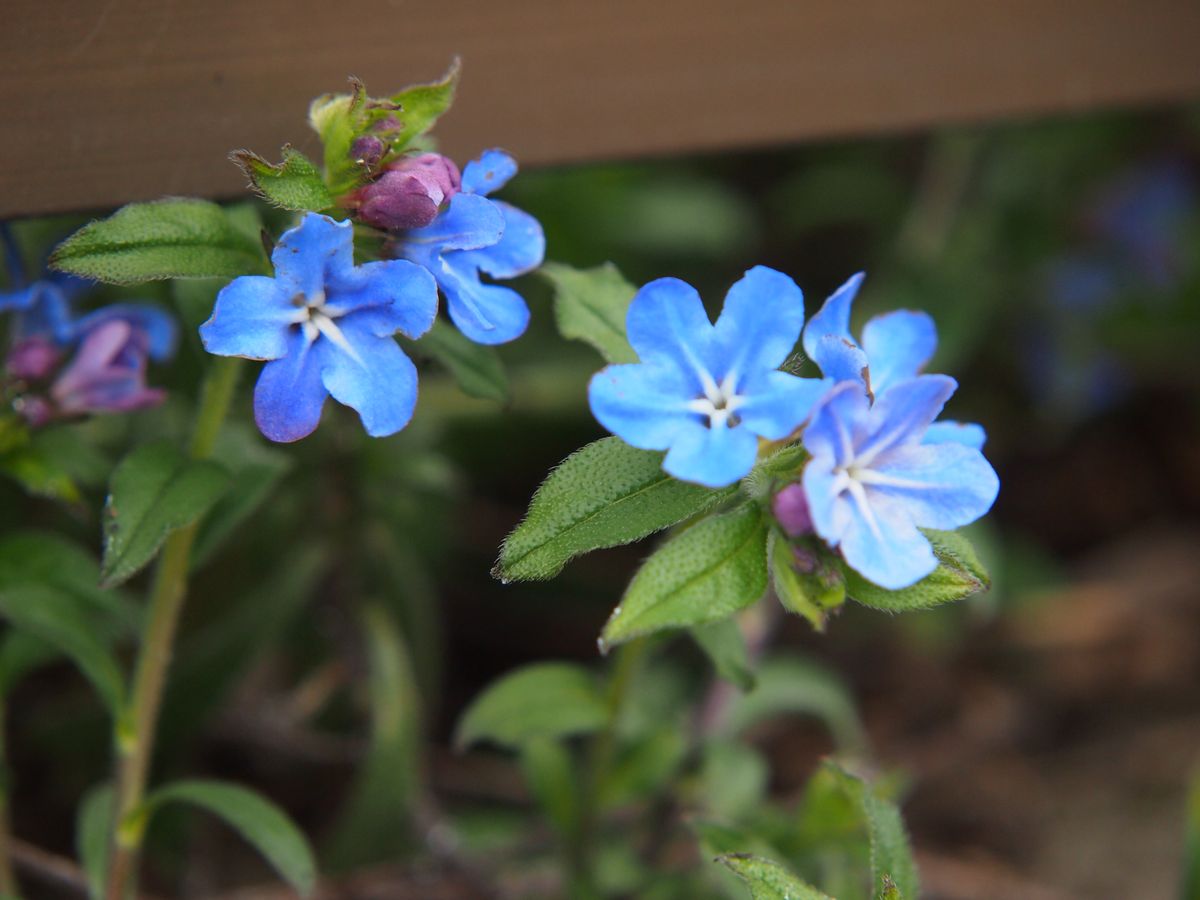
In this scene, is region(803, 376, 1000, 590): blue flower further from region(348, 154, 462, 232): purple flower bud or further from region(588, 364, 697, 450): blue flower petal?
region(348, 154, 462, 232): purple flower bud

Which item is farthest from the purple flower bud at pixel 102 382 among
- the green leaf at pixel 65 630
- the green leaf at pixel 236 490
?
the green leaf at pixel 65 630

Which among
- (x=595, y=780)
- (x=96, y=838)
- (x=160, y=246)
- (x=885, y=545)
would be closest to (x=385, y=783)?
(x=595, y=780)

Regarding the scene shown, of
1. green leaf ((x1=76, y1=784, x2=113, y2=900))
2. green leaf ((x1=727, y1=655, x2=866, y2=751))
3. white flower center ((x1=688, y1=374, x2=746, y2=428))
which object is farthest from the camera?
green leaf ((x1=727, y1=655, x2=866, y2=751))

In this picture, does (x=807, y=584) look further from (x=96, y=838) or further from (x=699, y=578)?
(x=96, y=838)

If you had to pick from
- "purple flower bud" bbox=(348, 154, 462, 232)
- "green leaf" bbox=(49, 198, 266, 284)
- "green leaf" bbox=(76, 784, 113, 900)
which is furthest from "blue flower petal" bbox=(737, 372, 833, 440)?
"green leaf" bbox=(76, 784, 113, 900)

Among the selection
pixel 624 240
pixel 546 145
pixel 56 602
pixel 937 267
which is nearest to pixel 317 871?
pixel 56 602

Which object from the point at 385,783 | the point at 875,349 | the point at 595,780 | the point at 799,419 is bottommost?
the point at 385,783
